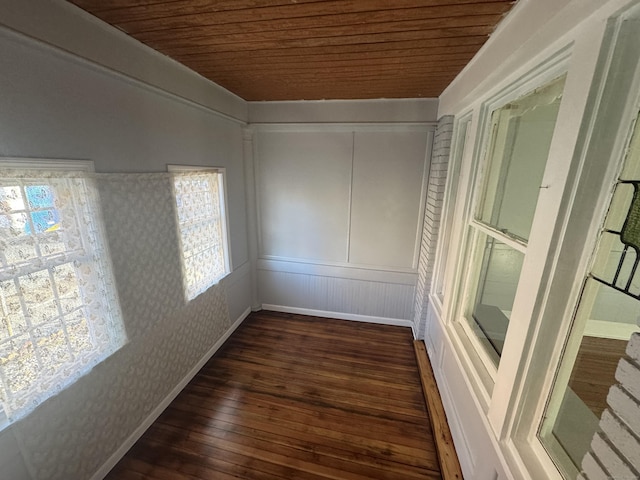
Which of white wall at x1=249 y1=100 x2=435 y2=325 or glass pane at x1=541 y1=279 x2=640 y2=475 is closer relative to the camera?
glass pane at x1=541 y1=279 x2=640 y2=475

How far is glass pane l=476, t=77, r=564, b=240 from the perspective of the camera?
4.10 ft

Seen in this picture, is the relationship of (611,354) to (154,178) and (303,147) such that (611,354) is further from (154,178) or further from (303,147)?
(303,147)

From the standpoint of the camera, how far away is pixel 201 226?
2562mm

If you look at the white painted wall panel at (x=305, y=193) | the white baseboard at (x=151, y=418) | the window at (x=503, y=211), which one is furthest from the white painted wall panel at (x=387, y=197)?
the white baseboard at (x=151, y=418)

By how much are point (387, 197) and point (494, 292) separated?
1647 mm

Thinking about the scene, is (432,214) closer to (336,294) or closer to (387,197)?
(387,197)

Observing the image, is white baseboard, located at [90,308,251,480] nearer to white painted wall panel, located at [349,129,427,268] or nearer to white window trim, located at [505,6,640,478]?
white painted wall panel, located at [349,129,427,268]

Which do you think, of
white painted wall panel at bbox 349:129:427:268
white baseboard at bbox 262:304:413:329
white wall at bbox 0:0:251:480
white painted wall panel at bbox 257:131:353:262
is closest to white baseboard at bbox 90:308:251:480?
white wall at bbox 0:0:251:480

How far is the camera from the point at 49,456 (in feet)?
4.42

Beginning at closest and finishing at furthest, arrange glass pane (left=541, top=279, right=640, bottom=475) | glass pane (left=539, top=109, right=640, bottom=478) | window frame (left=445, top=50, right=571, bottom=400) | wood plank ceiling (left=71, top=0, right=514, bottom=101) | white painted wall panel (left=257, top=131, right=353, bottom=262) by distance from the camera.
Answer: glass pane (left=539, top=109, right=640, bottom=478) → glass pane (left=541, top=279, right=640, bottom=475) → window frame (left=445, top=50, right=571, bottom=400) → wood plank ceiling (left=71, top=0, right=514, bottom=101) → white painted wall panel (left=257, top=131, right=353, bottom=262)

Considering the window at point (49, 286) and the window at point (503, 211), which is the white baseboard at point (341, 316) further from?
the window at point (49, 286)

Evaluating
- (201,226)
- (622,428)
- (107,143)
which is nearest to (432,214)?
(622,428)

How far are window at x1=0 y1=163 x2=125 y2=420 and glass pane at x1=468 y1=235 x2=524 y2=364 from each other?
2.43 metres

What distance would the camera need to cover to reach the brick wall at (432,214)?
8.28 feet
